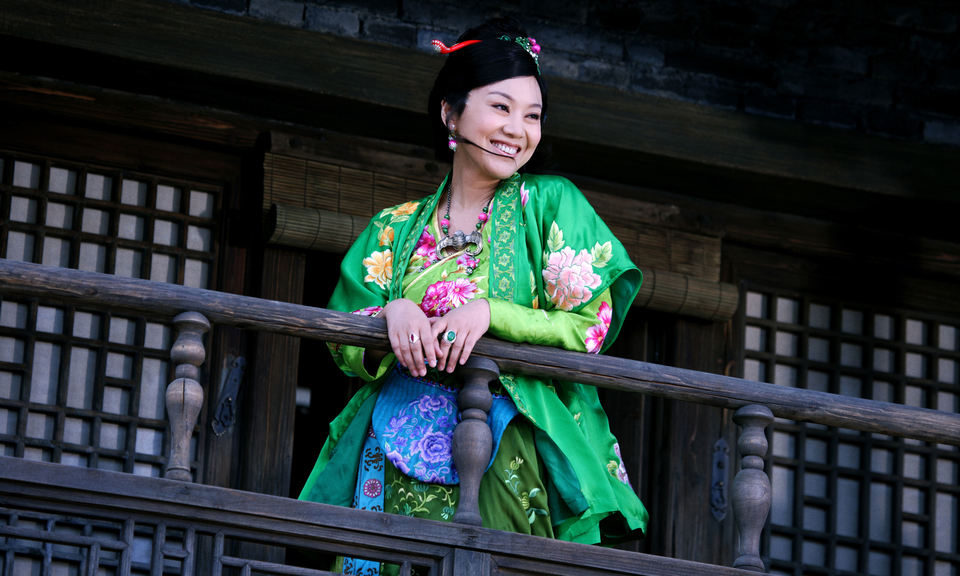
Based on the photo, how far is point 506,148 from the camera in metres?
4.50

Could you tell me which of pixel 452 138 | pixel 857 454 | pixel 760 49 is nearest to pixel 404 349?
pixel 452 138

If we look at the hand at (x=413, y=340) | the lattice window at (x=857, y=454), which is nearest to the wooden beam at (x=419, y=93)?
the lattice window at (x=857, y=454)

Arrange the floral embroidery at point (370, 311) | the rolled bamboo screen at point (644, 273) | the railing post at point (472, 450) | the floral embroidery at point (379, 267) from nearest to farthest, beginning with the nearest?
the railing post at point (472, 450)
the floral embroidery at point (370, 311)
the floral embroidery at point (379, 267)
the rolled bamboo screen at point (644, 273)

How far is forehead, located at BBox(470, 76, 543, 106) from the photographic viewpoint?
4504 mm

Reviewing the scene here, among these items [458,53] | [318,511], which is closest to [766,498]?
[318,511]

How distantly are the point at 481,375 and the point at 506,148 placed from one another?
71 cm

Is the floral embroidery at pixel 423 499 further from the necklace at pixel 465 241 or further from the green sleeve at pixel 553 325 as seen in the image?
the necklace at pixel 465 241

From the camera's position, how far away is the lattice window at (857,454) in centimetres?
606

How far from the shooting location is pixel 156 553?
392cm

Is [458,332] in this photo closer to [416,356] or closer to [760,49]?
[416,356]

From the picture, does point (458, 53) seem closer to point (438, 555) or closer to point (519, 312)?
point (519, 312)

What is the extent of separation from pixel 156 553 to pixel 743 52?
3442 mm

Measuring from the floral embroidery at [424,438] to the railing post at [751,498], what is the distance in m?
0.77

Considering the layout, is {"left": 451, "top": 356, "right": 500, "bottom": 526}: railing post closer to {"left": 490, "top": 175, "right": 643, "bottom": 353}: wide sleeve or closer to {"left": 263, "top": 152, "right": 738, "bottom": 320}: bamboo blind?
{"left": 490, "top": 175, "right": 643, "bottom": 353}: wide sleeve
